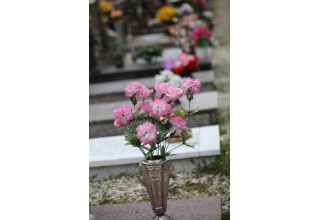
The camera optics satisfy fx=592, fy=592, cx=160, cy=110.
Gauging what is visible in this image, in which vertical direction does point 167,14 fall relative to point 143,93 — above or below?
above

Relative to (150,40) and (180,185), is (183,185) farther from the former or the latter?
(150,40)

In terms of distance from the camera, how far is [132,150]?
4.38 metres

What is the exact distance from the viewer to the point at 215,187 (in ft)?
12.8

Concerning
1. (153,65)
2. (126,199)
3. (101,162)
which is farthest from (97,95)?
(126,199)

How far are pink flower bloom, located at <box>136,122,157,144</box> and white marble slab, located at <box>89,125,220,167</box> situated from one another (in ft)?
5.29

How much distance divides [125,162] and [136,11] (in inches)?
344

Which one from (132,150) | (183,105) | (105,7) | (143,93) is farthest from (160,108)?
(105,7)

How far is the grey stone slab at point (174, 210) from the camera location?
300 cm

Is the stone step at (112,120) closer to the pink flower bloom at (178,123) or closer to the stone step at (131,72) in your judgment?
the stone step at (131,72)

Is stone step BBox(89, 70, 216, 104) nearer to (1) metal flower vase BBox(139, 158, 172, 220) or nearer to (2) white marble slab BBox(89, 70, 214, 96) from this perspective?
(2) white marble slab BBox(89, 70, 214, 96)

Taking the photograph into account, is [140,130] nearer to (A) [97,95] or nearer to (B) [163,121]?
(B) [163,121]

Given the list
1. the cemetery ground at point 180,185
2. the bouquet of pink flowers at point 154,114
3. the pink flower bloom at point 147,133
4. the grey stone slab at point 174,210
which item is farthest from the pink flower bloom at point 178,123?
the cemetery ground at point 180,185

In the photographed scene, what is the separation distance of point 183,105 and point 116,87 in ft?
4.67

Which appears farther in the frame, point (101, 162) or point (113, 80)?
point (113, 80)
